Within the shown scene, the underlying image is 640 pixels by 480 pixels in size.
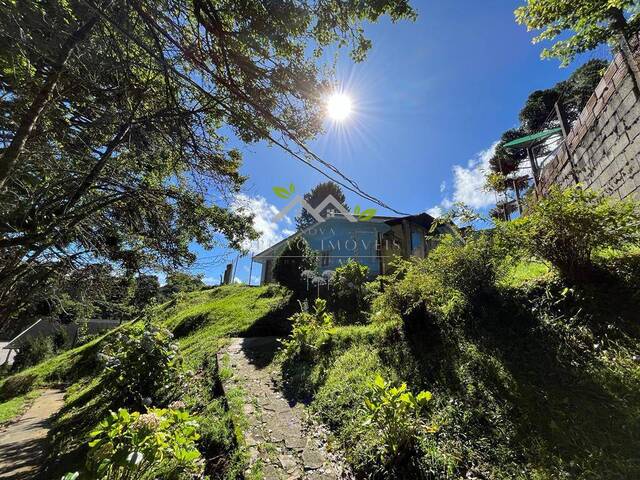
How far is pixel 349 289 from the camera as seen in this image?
30.3 feet

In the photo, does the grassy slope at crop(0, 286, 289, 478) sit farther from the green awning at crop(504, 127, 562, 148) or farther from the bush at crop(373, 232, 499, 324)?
the green awning at crop(504, 127, 562, 148)

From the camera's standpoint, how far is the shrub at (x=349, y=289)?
887cm

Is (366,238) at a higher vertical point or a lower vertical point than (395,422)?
higher

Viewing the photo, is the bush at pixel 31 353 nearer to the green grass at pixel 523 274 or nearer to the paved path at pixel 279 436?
the paved path at pixel 279 436

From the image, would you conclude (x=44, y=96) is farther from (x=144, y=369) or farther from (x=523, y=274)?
(x=523, y=274)

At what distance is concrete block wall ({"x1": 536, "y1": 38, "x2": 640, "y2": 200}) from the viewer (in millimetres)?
3811

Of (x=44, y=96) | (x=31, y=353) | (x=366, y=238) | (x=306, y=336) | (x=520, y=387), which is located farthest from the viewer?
(x=366, y=238)

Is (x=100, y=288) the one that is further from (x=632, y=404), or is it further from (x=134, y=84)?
(x=632, y=404)

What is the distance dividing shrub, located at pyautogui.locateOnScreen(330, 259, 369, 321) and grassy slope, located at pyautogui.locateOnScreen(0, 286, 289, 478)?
174 cm

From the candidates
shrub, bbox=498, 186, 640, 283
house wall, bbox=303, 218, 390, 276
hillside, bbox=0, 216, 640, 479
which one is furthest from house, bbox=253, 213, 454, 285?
shrub, bbox=498, 186, 640, 283

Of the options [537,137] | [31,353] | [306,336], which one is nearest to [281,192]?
[306,336]

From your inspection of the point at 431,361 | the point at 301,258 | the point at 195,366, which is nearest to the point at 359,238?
the point at 301,258

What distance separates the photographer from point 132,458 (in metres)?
2.14

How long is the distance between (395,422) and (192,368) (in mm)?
5602
